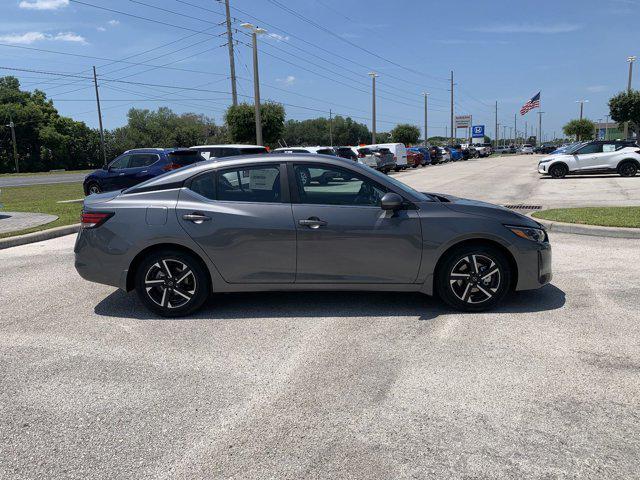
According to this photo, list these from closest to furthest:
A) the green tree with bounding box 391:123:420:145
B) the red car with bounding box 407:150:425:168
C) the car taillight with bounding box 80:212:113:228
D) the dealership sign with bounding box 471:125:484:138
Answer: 1. the car taillight with bounding box 80:212:113:228
2. the red car with bounding box 407:150:425:168
3. the green tree with bounding box 391:123:420:145
4. the dealership sign with bounding box 471:125:484:138

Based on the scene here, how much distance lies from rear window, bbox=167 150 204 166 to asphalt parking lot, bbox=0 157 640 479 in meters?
9.15

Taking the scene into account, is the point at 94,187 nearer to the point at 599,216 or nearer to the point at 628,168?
the point at 599,216

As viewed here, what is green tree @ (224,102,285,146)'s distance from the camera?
3962cm

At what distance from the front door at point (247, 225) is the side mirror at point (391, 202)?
88cm

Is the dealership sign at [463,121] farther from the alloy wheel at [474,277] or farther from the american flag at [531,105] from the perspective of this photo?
the alloy wheel at [474,277]

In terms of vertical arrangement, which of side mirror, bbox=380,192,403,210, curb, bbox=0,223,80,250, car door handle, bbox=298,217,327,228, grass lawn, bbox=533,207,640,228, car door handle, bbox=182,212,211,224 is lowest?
grass lawn, bbox=533,207,640,228

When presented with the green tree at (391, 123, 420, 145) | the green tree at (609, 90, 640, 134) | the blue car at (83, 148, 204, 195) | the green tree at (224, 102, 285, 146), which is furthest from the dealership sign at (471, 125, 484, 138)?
the blue car at (83, 148, 204, 195)

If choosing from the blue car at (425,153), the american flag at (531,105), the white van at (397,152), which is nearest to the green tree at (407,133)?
the american flag at (531,105)

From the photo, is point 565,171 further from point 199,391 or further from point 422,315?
point 199,391

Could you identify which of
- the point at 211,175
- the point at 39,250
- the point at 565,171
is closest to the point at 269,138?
the point at 565,171

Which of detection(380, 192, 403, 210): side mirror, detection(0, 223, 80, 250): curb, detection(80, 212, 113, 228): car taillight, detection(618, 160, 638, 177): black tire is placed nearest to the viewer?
detection(380, 192, 403, 210): side mirror

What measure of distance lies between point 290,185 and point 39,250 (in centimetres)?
590

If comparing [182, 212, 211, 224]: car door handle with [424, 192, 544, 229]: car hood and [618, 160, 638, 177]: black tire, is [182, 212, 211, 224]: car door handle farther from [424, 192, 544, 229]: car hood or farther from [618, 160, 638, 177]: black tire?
[618, 160, 638, 177]: black tire

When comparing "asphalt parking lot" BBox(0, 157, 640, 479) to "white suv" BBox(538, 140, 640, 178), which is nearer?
"asphalt parking lot" BBox(0, 157, 640, 479)
